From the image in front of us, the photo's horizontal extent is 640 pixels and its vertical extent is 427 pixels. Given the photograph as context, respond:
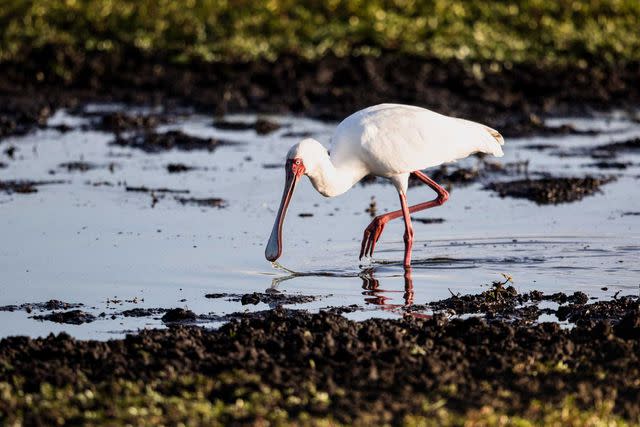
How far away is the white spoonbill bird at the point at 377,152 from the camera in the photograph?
32.5ft

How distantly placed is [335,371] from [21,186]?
7337 mm

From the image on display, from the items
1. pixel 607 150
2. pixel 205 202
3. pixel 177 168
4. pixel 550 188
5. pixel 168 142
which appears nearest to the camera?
pixel 205 202

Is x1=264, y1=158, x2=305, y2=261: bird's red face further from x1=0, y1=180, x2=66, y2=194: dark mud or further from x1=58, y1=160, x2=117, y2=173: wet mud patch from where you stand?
x1=58, y1=160, x2=117, y2=173: wet mud patch

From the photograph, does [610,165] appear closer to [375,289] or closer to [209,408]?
[375,289]

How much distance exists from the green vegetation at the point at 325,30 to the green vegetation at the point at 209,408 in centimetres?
1427

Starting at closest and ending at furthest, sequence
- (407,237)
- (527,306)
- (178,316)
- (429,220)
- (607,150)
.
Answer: (178,316), (527,306), (407,237), (429,220), (607,150)

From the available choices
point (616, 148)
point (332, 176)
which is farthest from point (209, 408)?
point (616, 148)

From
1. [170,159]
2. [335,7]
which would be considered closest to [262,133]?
[170,159]

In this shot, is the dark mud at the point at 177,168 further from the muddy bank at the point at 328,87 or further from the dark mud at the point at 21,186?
the muddy bank at the point at 328,87

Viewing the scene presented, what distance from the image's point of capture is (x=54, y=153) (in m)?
15.3

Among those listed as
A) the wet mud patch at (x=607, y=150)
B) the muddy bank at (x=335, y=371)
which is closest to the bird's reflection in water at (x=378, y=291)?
the muddy bank at (x=335, y=371)

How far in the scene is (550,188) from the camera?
519 inches

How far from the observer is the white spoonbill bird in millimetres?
9898

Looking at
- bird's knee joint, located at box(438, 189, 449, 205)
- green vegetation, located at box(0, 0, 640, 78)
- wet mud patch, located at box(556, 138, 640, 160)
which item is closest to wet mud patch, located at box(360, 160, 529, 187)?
wet mud patch, located at box(556, 138, 640, 160)
